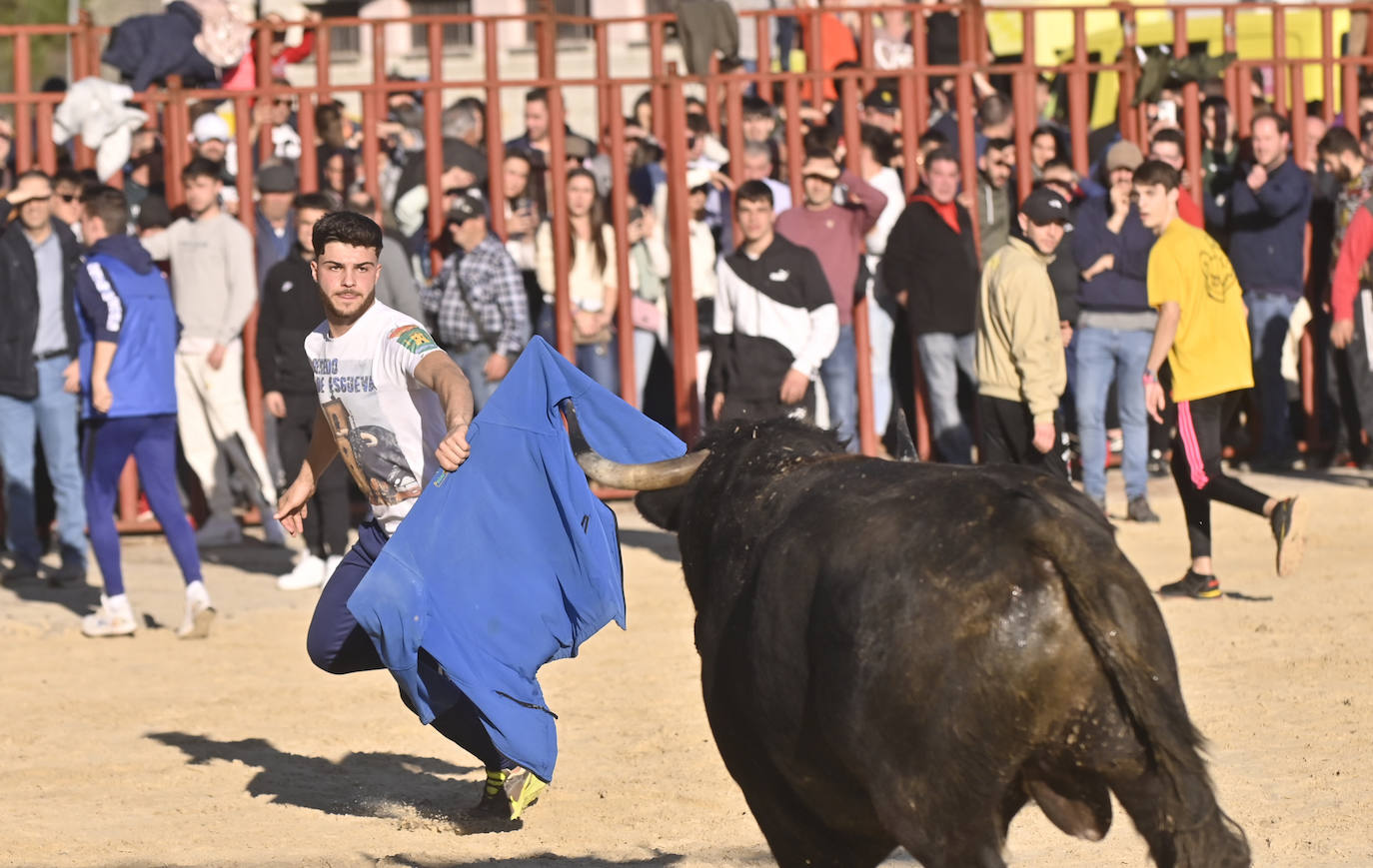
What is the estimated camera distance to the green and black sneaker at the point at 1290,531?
883 cm

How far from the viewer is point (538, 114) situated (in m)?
13.3

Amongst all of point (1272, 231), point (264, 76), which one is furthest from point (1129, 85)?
point (264, 76)

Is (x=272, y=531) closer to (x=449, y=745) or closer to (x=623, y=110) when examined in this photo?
(x=623, y=110)

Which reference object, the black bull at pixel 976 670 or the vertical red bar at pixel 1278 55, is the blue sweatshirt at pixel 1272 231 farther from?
the black bull at pixel 976 670

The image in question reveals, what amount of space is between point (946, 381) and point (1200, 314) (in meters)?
3.00

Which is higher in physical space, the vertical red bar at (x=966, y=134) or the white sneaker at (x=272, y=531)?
the vertical red bar at (x=966, y=134)

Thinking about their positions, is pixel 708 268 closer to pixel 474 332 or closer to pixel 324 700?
pixel 474 332

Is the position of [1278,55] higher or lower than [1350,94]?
higher

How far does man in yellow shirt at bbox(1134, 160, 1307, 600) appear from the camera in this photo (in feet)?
30.6

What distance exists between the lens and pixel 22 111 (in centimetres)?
1250

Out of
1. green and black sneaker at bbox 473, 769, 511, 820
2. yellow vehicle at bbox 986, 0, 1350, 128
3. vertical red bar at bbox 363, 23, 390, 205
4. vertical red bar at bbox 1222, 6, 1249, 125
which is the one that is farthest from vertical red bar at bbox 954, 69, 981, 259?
green and black sneaker at bbox 473, 769, 511, 820

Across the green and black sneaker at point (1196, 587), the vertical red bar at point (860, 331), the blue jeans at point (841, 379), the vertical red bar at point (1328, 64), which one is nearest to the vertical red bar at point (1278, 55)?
the vertical red bar at point (1328, 64)

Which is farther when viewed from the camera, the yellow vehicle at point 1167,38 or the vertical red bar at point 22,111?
the yellow vehicle at point 1167,38

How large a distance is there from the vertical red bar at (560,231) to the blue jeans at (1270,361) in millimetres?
4750
